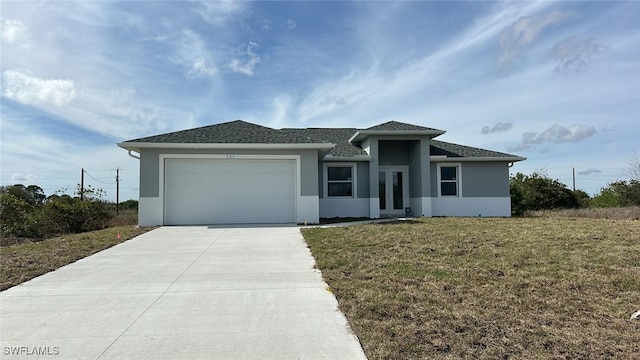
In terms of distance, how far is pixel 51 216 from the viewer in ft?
51.4

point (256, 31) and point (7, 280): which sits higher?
point (256, 31)

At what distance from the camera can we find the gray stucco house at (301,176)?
14.7 metres

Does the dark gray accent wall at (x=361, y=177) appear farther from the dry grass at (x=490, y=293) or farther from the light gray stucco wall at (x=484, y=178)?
the dry grass at (x=490, y=293)

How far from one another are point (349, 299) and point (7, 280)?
18.8 ft

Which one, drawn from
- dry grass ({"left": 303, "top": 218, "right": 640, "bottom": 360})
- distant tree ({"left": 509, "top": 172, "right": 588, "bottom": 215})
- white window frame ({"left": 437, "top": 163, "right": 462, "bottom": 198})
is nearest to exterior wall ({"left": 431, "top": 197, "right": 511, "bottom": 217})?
white window frame ({"left": 437, "top": 163, "right": 462, "bottom": 198})

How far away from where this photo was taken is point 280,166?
15.3m

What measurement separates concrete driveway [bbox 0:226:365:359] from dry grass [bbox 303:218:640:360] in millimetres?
462

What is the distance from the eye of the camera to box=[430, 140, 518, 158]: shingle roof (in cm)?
1858

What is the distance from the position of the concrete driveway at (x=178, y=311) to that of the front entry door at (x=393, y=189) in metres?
10.4

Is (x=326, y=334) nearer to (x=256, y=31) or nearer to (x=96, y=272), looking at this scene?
(x=96, y=272)

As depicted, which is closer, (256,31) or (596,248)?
(596,248)

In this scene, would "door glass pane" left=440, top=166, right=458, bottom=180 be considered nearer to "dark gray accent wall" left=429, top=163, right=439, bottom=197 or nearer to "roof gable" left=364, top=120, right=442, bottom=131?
"dark gray accent wall" left=429, top=163, right=439, bottom=197

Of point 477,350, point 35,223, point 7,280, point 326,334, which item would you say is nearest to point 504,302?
point 477,350

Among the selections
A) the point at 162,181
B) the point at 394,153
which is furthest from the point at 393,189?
the point at 162,181
